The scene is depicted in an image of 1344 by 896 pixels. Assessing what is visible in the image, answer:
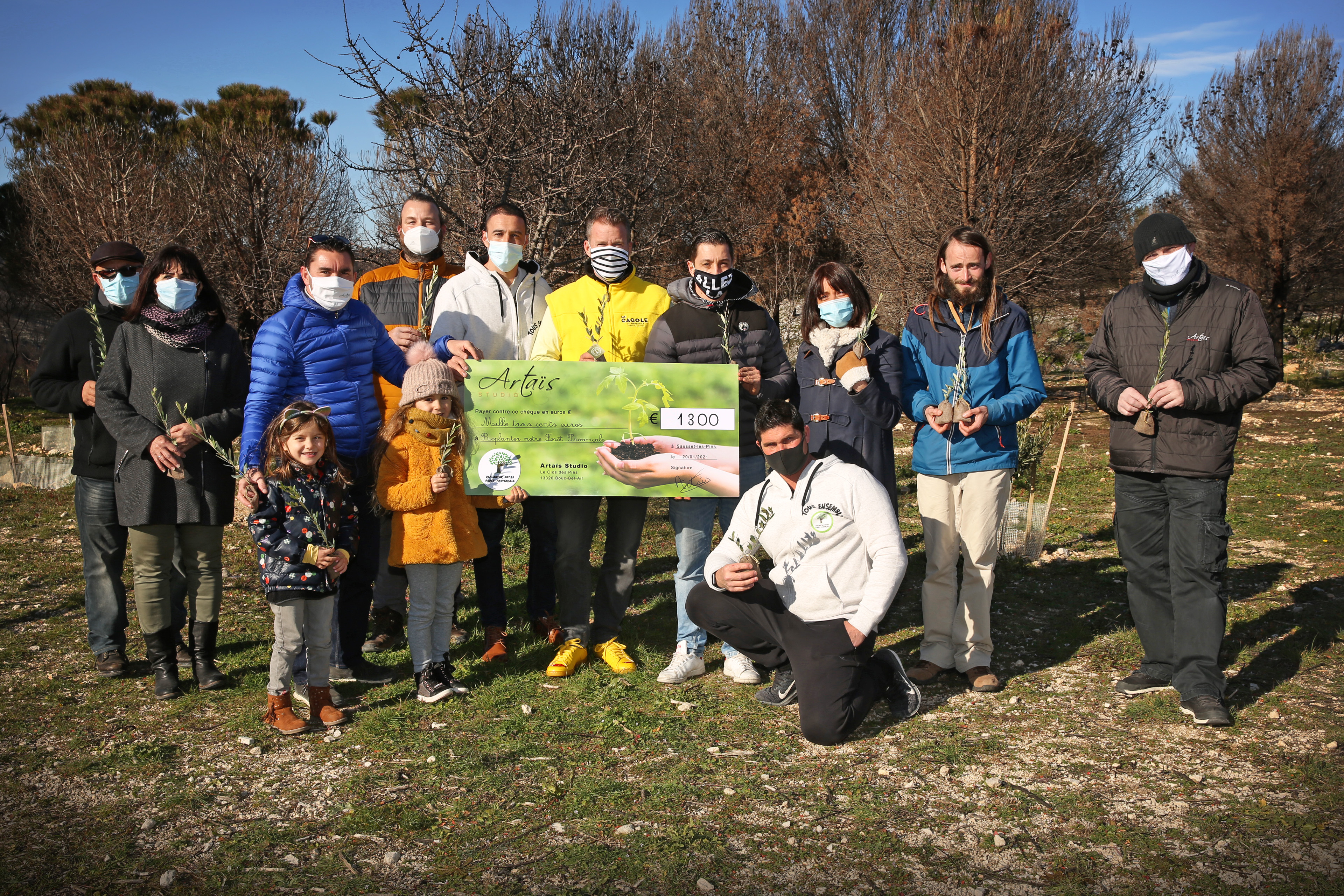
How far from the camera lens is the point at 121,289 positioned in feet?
17.4

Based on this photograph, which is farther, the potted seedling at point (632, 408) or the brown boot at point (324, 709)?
the potted seedling at point (632, 408)

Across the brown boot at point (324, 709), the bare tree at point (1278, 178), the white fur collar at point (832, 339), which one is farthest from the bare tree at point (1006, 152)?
the brown boot at point (324, 709)

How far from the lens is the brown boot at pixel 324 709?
15.4ft

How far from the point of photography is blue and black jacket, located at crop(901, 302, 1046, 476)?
16.7 ft

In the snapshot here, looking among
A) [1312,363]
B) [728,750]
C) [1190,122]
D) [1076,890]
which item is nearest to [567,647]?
[728,750]

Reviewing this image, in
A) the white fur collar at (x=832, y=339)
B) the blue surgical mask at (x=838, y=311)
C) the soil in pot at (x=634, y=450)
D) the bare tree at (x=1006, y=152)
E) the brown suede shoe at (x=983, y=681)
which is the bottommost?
the brown suede shoe at (x=983, y=681)

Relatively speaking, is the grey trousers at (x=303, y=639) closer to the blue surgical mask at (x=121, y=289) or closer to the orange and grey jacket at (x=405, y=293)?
the orange and grey jacket at (x=405, y=293)

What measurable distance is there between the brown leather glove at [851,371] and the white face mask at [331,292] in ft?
9.28

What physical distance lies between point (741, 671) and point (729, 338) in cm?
200

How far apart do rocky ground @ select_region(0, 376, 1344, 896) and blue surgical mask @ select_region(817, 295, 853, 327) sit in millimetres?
2235

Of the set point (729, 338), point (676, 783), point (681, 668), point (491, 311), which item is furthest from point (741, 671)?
point (491, 311)

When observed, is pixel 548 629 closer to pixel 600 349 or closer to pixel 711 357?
pixel 600 349

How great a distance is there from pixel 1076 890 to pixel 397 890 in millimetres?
2438

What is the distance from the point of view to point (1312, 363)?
24.8m
